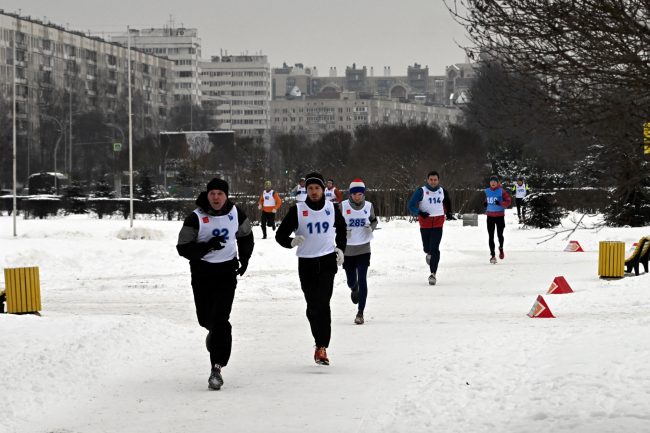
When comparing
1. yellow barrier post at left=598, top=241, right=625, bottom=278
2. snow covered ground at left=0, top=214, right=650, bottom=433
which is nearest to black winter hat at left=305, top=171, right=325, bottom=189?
snow covered ground at left=0, top=214, right=650, bottom=433

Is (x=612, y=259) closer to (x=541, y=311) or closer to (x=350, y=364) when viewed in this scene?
(x=541, y=311)

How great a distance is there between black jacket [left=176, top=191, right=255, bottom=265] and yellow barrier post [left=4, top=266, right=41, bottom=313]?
7.15 m

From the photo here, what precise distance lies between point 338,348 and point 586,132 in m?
3.66

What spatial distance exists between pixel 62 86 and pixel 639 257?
123148 millimetres

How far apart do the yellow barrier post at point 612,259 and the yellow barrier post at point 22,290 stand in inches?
387

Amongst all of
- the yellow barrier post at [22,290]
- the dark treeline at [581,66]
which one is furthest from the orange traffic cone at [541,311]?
the yellow barrier post at [22,290]

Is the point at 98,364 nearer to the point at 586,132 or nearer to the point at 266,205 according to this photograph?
the point at 586,132

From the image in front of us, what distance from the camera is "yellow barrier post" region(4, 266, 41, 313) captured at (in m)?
17.5

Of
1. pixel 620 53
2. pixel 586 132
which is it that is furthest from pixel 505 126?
pixel 620 53

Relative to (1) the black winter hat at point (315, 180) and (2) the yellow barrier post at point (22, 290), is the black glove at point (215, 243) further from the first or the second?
(2) the yellow barrier post at point (22, 290)

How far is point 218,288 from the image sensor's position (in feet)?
35.9

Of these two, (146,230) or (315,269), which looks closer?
(315,269)

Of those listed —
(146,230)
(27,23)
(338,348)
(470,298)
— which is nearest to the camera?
(338,348)

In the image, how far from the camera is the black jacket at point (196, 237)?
10.8m
